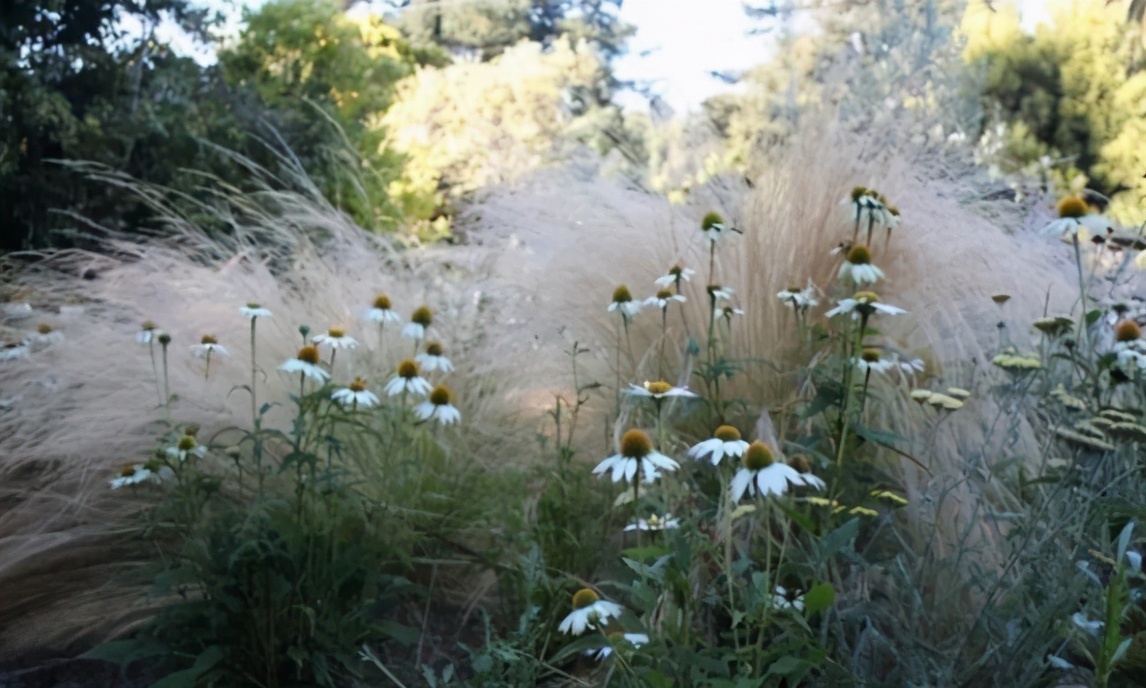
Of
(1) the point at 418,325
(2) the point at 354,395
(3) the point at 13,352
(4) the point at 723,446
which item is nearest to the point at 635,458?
(4) the point at 723,446

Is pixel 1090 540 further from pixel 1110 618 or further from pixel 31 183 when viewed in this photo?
pixel 31 183

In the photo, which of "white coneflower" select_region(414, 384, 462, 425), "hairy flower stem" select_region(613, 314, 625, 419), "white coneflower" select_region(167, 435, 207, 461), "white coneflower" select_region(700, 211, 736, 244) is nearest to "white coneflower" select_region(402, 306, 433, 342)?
"white coneflower" select_region(414, 384, 462, 425)

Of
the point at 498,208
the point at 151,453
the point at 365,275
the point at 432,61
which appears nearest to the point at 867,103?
the point at 498,208

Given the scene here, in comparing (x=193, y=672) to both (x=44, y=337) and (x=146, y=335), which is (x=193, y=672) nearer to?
(x=146, y=335)

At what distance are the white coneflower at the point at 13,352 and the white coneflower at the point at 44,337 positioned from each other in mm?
41

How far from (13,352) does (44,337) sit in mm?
167

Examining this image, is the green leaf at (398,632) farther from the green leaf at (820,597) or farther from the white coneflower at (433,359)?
the green leaf at (820,597)

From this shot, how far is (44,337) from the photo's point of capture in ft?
8.87

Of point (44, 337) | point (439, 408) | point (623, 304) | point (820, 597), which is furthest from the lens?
point (44, 337)

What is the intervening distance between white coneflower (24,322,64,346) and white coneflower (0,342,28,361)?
41mm

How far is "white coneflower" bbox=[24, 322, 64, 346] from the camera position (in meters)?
2.71

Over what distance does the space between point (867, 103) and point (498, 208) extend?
5.47 ft

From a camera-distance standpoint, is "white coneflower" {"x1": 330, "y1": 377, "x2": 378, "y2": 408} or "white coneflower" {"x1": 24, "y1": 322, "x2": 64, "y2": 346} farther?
"white coneflower" {"x1": 24, "y1": 322, "x2": 64, "y2": 346}

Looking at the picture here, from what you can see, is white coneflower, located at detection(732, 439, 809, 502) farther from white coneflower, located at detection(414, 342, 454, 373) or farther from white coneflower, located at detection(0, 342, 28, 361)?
white coneflower, located at detection(0, 342, 28, 361)
